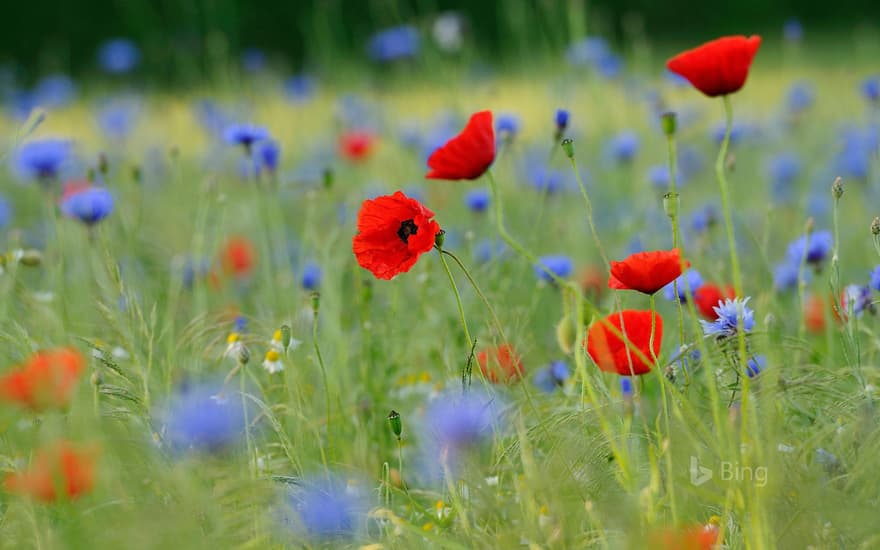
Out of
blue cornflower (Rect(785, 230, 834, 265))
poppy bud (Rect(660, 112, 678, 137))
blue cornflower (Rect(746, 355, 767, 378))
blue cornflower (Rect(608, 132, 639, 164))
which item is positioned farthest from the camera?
blue cornflower (Rect(608, 132, 639, 164))

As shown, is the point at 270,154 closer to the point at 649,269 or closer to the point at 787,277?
the point at 787,277

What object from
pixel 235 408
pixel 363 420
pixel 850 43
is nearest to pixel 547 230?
pixel 363 420

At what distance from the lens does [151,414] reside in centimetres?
103

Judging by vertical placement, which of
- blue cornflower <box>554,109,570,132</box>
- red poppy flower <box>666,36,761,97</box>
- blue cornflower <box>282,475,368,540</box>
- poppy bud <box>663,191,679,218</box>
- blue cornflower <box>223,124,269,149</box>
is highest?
red poppy flower <box>666,36,761,97</box>

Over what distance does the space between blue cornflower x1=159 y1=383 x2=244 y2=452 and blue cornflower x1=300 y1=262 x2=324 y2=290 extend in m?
0.64

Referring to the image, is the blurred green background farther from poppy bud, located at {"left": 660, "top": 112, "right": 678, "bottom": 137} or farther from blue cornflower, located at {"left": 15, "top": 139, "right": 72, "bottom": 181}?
poppy bud, located at {"left": 660, "top": 112, "right": 678, "bottom": 137}

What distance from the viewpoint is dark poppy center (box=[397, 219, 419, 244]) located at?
3.32 ft

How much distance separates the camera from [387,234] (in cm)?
102

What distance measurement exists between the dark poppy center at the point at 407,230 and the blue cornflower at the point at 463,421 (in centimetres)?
17

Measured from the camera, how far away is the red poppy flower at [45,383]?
0.84 metres

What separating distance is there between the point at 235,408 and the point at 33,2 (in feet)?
21.8

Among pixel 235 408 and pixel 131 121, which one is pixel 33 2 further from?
pixel 235 408

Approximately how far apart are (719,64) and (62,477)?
26.2 inches

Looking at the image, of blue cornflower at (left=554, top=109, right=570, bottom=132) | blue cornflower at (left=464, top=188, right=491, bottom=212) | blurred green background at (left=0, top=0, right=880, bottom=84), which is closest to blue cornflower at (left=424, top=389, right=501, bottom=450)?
blue cornflower at (left=554, top=109, right=570, bottom=132)
